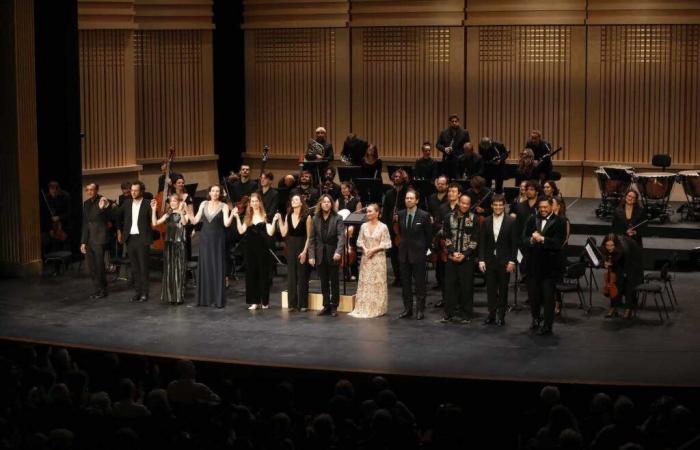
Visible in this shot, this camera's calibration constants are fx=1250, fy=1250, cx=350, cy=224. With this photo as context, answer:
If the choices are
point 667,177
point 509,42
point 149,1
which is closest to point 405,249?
point 667,177

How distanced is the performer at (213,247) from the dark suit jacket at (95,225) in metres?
1.18

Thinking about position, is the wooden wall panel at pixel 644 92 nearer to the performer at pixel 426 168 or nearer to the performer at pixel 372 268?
the performer at pixel 426 168

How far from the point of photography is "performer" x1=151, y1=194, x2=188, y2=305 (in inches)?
541

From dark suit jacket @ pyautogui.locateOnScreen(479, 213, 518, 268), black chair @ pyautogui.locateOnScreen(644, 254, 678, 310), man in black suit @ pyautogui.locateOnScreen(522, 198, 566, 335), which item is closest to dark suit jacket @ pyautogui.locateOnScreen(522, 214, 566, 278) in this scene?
man in black suit @ pyautogui.locateOnScreen(522, 198, 566, 335)

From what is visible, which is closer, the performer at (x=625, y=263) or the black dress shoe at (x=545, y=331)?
the black dress shoe at (x=545, y=331)

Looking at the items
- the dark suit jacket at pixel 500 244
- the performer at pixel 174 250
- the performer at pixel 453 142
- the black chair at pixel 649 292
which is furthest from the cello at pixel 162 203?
the black chair at pixel 649 292

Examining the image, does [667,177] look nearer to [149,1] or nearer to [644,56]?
[644,56]

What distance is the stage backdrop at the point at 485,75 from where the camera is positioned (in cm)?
1894

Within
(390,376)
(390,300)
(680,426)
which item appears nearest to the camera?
(680,426)

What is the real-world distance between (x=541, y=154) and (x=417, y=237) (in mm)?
4516

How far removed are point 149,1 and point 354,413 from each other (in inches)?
525

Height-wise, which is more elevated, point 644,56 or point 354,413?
point 644,56

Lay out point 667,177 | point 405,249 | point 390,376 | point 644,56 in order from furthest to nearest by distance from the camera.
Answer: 1. point 644,56
2. point 667,177
3. point 405,249
4. point 390,376

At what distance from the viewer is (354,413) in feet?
26.0
